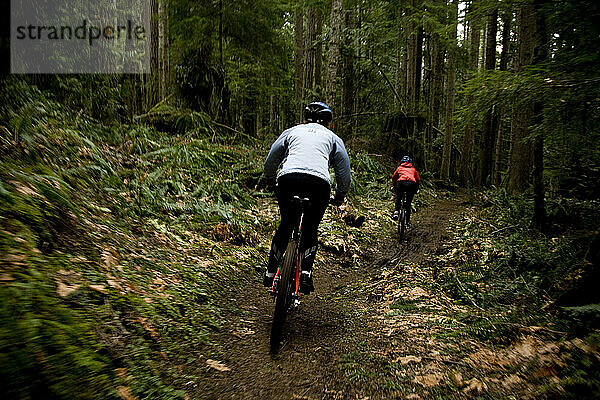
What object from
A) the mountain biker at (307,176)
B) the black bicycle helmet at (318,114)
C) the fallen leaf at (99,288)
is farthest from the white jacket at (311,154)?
the fallen leaf at (99,288)

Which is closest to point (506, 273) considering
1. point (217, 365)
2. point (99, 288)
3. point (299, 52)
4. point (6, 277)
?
point (217, 365)

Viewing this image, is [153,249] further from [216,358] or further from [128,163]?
[128,163]

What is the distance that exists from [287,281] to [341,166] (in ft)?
5.14

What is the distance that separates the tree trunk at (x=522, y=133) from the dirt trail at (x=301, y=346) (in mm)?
7622

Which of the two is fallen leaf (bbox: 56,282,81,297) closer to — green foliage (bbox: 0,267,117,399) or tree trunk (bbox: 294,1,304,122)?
green foliage (bbox: 0,267,117,399)

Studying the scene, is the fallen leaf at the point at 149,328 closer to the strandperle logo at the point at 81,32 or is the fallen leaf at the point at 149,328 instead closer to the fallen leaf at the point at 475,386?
the fallen leaf at the point at 475,386

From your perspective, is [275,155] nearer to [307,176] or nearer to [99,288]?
[307,176]

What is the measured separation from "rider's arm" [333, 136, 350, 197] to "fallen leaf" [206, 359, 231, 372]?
224 cm

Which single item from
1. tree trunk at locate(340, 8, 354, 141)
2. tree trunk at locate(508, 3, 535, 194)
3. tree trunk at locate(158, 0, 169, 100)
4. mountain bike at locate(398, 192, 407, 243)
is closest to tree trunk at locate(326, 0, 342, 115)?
mountain bike at locate(398, 192, 407, 243)

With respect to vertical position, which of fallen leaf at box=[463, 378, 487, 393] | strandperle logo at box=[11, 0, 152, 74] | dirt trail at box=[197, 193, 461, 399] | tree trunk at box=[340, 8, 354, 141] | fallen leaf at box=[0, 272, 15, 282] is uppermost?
tree trunk at box=[340, 8, 354, 141]

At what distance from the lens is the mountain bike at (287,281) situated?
3238mm

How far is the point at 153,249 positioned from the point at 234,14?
9.91 m

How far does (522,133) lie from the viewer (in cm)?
994

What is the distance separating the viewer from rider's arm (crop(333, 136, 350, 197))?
13.0 feet
